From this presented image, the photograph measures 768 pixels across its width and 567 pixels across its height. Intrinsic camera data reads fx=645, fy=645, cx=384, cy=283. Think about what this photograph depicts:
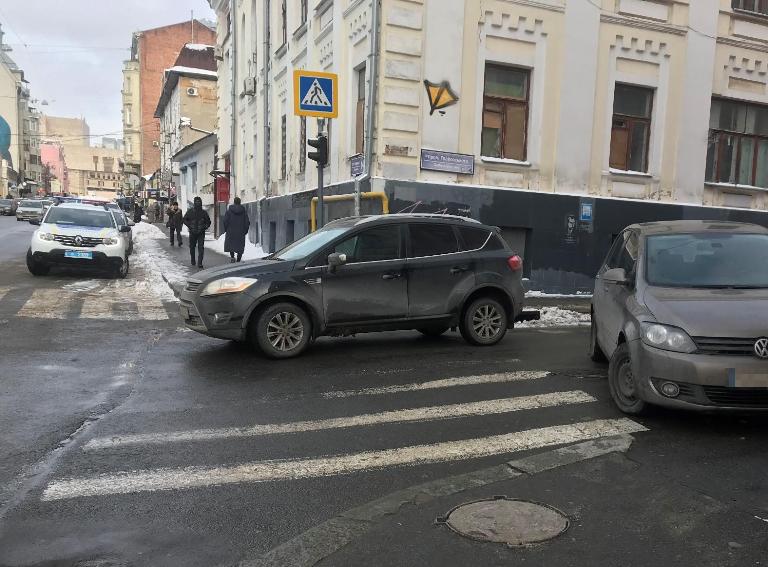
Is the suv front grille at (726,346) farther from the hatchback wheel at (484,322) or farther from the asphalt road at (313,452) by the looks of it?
the hatchback wheel at (484,322)

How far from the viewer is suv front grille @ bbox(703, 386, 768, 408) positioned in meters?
4.78

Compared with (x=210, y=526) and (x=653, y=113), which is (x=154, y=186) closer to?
(x=653, y=113)

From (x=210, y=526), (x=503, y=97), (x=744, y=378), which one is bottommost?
(x=210, y=526)

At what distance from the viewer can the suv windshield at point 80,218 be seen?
583 inches

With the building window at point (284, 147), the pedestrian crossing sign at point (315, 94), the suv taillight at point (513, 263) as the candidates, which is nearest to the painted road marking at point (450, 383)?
the suv taillight at point (513, 263)

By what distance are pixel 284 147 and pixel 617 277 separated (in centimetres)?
1741

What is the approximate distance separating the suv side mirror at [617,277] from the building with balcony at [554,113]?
7.63 meters

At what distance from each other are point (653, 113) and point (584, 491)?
14620 mm

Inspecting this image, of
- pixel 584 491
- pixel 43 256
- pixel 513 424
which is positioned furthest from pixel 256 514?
pixel 43 256

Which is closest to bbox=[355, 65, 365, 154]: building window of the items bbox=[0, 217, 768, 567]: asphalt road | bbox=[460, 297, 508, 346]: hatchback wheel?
bbox=[460, 297, 508, 346]: hatchback wheel

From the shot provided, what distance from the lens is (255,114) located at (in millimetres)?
26609

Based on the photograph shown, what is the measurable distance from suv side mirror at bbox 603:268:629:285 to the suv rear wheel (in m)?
12.5

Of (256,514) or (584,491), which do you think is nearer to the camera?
(256,514)

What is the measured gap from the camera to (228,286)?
7457 millimetres
